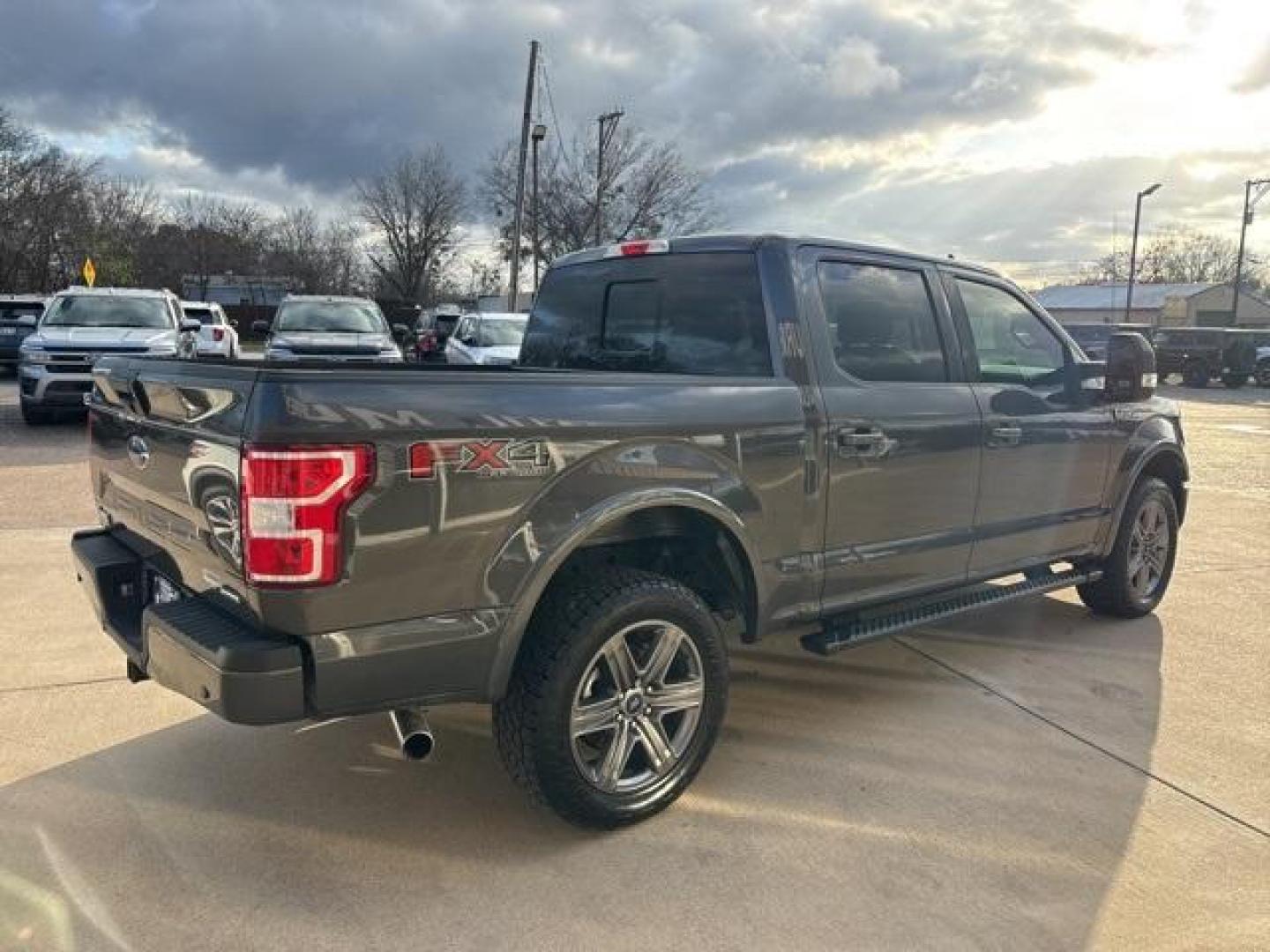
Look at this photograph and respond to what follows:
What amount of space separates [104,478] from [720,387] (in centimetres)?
224

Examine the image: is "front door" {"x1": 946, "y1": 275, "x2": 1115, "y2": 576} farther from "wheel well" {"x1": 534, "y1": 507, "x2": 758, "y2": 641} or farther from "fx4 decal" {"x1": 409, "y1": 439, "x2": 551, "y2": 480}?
"fx4 decal" {"x1": 409, "y1": 439, "x2": 551, "y2": 480}

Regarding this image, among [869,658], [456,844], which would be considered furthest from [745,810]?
[869,658]

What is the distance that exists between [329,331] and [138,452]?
11.7 meters

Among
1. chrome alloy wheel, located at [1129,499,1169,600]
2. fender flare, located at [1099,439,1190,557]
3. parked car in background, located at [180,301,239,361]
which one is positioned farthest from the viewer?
parked car in background, located at [180,301,239,361]

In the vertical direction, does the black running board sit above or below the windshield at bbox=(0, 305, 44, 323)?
below

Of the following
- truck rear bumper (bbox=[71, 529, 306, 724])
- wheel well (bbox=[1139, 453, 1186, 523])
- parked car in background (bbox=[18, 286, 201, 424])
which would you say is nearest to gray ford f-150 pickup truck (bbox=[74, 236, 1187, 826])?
truck rear bumper (bbox=[71, 529, 306, 724])

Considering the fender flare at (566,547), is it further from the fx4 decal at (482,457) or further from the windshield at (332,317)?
the windshield at (332,317)

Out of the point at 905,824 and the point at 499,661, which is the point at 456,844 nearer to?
the point at 499,661

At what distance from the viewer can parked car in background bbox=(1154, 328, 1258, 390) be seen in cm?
2942

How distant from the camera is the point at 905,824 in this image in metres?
3.12

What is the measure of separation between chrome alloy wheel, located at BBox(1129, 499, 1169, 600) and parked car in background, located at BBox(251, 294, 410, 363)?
10234 mm

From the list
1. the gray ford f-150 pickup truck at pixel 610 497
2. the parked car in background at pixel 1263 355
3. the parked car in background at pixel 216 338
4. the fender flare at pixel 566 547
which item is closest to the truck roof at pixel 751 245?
the gray ford f-150 pickup truck at pixel 610 497

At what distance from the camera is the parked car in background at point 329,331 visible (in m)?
13.5

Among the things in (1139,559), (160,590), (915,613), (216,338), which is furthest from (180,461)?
(216,338)
